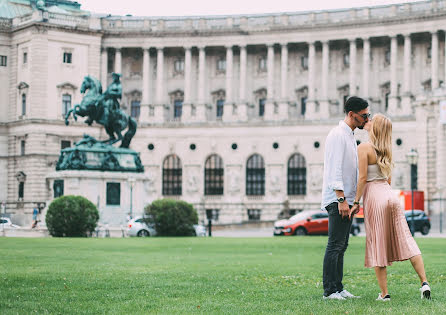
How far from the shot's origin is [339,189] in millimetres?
13250

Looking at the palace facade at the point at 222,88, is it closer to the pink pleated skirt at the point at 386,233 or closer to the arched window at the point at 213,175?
the arched window at the point at 213,175

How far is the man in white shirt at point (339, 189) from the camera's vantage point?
13.3 m

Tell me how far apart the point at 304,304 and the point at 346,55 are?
7938cm

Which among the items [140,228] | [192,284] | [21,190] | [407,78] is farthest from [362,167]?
[21,190]

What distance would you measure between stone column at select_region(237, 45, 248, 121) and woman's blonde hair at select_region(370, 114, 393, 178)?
76.2 meters

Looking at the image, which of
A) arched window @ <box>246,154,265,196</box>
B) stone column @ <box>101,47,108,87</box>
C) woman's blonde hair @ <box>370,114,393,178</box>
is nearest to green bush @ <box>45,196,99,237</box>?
woman's blonde hair @ <box>370,114,393,178</box>

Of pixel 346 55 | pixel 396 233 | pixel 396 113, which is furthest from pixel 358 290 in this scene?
pixel 346 55

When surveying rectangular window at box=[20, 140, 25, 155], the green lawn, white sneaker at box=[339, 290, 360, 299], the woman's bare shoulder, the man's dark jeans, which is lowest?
the green lawn

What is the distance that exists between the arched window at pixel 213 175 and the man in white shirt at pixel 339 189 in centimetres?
7439

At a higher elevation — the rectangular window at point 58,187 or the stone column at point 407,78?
the stone column at point 407,78

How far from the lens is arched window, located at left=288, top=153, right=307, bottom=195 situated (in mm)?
85625

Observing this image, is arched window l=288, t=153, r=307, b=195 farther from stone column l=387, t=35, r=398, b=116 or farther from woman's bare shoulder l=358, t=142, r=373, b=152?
woman's bare shoulder l=358, t=142, r=373, b=152

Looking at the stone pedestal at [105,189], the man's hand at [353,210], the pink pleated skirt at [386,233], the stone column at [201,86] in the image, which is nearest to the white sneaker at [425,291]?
the pink pleated skirt at [386,233]

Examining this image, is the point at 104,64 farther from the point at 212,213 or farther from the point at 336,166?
the point at 336,166
